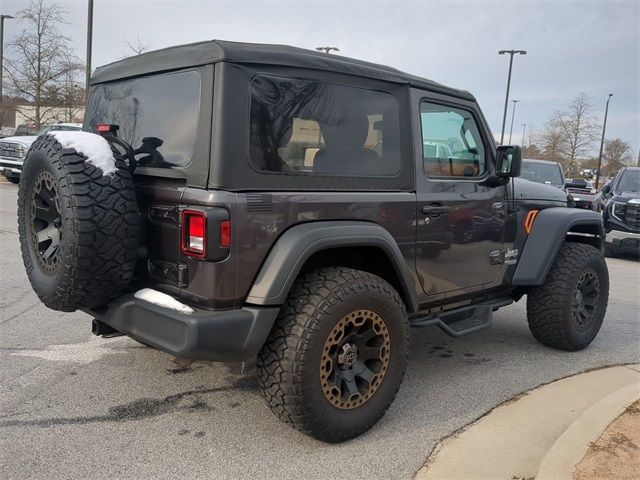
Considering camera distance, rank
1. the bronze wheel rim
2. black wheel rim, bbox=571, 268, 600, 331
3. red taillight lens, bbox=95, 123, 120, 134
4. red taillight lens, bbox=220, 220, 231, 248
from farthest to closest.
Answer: black wheel rim, bbox=571, 268, 600, 331 < red taillight lens, bbox=95, 123, 120, 134 < the bronze wheel rim < red taillight lens, bbox=220, 220, 231, 248

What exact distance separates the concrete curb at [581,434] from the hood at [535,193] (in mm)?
1563

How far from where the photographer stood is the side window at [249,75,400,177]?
9.18ft

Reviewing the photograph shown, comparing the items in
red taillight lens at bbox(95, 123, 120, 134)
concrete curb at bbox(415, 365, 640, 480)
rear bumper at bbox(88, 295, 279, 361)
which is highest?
red taillight lens at bbox(95, 123, 120, 134)

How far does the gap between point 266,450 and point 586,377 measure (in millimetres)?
2615

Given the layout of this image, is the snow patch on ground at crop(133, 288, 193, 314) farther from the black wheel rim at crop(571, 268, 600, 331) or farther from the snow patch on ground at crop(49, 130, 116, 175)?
the black wheel rim at crop(571, 268, 600, 331)

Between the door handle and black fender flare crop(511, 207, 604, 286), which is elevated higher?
the door handle

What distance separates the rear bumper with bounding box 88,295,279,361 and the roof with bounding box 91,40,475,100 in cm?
124

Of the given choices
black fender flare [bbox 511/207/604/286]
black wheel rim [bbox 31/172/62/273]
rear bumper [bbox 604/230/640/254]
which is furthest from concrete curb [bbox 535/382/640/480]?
rear bumper [bbox 604/230/640/254]

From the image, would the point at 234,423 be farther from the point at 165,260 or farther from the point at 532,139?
the point at 532,139

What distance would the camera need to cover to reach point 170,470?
104 inches

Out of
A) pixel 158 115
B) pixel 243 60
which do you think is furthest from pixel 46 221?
pixel 243 60

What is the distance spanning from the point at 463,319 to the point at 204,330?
7.33 feet

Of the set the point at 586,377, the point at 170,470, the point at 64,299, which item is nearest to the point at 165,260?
the point at 64,299

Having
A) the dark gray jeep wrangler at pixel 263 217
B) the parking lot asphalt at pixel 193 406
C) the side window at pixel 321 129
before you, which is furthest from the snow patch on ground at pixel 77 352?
the side window at pixel 321 129
